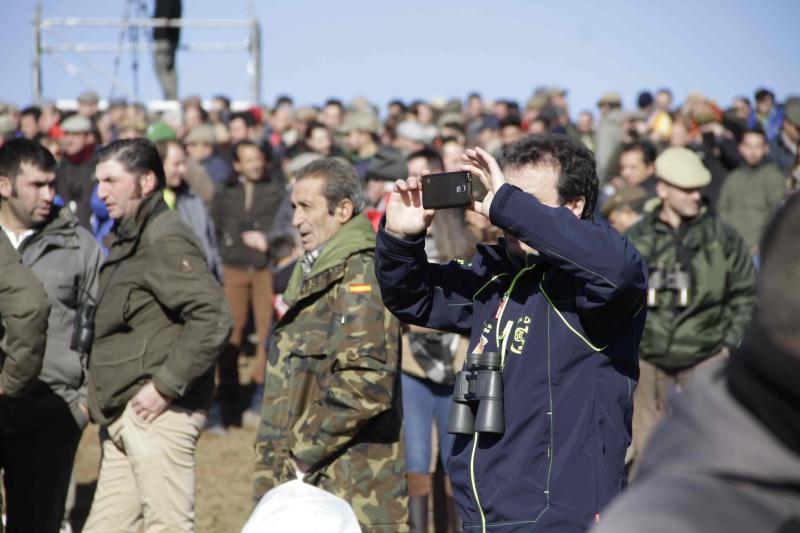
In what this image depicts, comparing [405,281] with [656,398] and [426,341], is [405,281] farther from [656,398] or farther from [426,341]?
[656,398]

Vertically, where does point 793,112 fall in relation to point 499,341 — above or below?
above

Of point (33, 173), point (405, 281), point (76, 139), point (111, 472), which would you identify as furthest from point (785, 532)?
point (76, 139)

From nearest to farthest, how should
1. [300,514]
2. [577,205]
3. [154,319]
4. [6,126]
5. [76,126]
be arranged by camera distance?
1. [300,514]
2. [577,205]
3. [154,319]
4. [76,126]
5. [6,126]

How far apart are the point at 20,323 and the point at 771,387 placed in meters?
4.03

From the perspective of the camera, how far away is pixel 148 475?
498 cm

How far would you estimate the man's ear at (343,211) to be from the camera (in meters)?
4.86

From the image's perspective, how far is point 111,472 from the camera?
5.16 meters

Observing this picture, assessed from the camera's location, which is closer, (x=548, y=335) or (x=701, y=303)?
(x=548, y=335)

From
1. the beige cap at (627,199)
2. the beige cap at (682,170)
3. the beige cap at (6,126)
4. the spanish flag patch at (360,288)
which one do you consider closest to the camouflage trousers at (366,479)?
the spanish flag patch at (360,288)

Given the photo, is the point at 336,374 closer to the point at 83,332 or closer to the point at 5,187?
the point at 83,332

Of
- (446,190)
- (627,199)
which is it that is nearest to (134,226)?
(446,190)

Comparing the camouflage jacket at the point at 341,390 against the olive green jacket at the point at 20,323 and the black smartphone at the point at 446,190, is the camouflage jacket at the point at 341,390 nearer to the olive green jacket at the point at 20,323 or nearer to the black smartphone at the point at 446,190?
the olive green jacket at the point at 20,323

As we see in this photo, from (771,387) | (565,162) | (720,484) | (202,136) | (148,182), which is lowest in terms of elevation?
(202,136)

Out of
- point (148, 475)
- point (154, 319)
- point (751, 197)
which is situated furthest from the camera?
point (751, 197)
